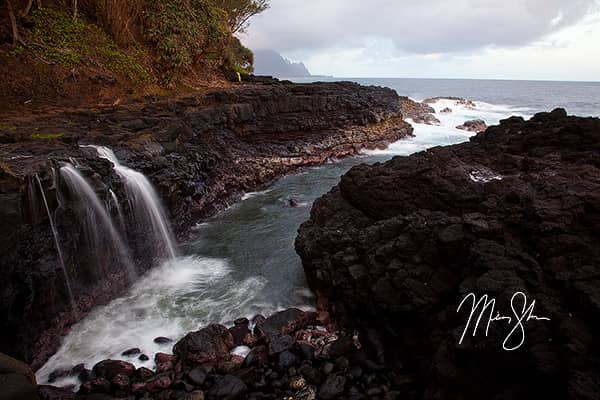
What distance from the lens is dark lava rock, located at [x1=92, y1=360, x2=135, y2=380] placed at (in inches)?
280

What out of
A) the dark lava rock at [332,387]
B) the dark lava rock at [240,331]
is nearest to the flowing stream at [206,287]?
the dark lava rock at [240,331]

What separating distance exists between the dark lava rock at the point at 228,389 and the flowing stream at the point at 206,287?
178cm

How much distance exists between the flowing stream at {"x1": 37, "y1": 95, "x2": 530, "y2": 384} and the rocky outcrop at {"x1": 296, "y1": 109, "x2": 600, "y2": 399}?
1538mm

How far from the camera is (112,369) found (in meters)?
7.16

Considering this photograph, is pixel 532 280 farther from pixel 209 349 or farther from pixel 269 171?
pixel 269 171

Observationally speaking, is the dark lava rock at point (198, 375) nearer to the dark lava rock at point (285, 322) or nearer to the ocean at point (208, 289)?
the ocean at point (208, 289)

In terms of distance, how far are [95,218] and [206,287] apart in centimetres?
348

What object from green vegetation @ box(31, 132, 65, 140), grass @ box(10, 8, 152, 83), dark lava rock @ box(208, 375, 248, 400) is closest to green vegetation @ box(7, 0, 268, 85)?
grass @ box(10, 8, 152, 83)

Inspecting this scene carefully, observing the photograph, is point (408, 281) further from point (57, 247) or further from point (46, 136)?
point (46, 136)

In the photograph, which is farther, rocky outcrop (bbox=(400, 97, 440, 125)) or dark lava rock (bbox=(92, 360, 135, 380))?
rocky outcrop (bbox=(400, 97, 440, 125))

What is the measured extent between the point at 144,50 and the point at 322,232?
1935 centimetres

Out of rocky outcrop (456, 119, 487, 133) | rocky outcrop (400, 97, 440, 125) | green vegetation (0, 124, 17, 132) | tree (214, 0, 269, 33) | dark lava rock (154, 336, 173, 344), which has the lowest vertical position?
dark lava rock (154, 336, 173, 344)

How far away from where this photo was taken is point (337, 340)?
7504mm

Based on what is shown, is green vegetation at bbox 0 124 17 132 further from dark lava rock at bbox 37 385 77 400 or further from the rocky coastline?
dark lava rock at bbox 37 385 77 400
